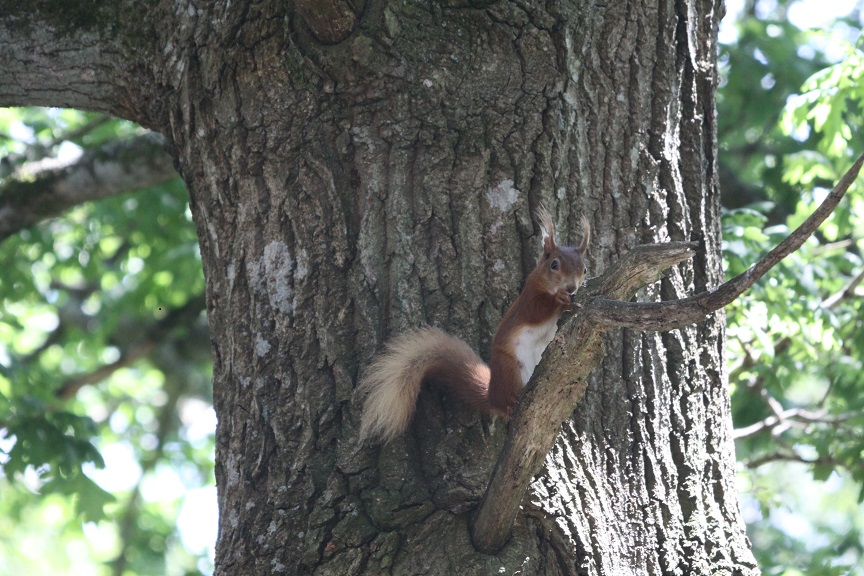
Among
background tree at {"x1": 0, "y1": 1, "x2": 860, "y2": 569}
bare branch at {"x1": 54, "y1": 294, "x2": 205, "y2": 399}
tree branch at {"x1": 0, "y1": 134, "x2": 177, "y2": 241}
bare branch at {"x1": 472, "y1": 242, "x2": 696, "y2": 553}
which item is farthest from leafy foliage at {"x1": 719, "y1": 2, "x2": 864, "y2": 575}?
bare branch at {"x1": 54, "y1": 294, "x2": 205, "y2": 399}

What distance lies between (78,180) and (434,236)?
8.26 feet

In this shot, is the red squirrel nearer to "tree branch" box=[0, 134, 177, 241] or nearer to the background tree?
the background tree

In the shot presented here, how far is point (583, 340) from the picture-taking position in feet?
5.98

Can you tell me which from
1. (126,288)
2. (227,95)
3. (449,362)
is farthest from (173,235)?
(449,362)

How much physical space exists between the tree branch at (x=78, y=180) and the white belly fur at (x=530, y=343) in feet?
7.67

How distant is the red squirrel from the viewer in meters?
2.22

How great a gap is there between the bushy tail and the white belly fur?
0.17 m

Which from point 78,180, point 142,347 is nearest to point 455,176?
point 78,180

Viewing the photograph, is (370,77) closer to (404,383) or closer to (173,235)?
(404,383)

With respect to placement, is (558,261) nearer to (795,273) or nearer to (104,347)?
(795,273)

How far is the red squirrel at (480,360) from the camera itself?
2.22 meters

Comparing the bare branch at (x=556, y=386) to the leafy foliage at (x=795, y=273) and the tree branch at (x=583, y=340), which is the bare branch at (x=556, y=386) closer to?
the tree branch at (x=583, y=340)

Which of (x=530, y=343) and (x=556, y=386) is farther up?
(x=556, y=386)

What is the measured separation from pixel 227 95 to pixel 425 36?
0.56 m
